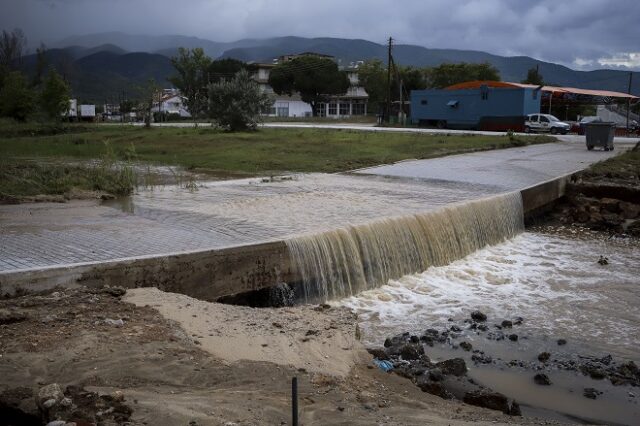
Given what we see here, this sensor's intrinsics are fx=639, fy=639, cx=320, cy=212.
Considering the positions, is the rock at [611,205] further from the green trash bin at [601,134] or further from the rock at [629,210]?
the green trash bin at [601,134]

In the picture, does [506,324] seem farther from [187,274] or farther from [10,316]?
[10,316]

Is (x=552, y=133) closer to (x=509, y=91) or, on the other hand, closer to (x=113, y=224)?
(x=509, y=91)

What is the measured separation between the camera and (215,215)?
1024 centimetres

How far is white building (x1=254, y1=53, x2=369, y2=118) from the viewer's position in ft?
275

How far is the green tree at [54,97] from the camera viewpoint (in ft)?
164

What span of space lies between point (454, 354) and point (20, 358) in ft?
14.1

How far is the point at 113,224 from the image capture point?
916cm

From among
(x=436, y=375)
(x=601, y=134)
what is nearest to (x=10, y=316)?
(x=436, y=375)

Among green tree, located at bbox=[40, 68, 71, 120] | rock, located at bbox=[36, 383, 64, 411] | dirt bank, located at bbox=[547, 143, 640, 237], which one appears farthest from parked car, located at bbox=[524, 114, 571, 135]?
rock, located at bbox=[36, 383, 64, 411]

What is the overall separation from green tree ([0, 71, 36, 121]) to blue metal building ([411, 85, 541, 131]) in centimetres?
3040

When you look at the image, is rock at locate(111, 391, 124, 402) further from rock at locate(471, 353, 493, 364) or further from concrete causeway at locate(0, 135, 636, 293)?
rock at locate(471, 353, 493, 364)

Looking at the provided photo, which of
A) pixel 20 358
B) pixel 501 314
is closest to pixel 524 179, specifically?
pixel 501 314

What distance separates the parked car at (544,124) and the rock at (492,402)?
114 feet

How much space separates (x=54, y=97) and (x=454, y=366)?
49948 millimetres
